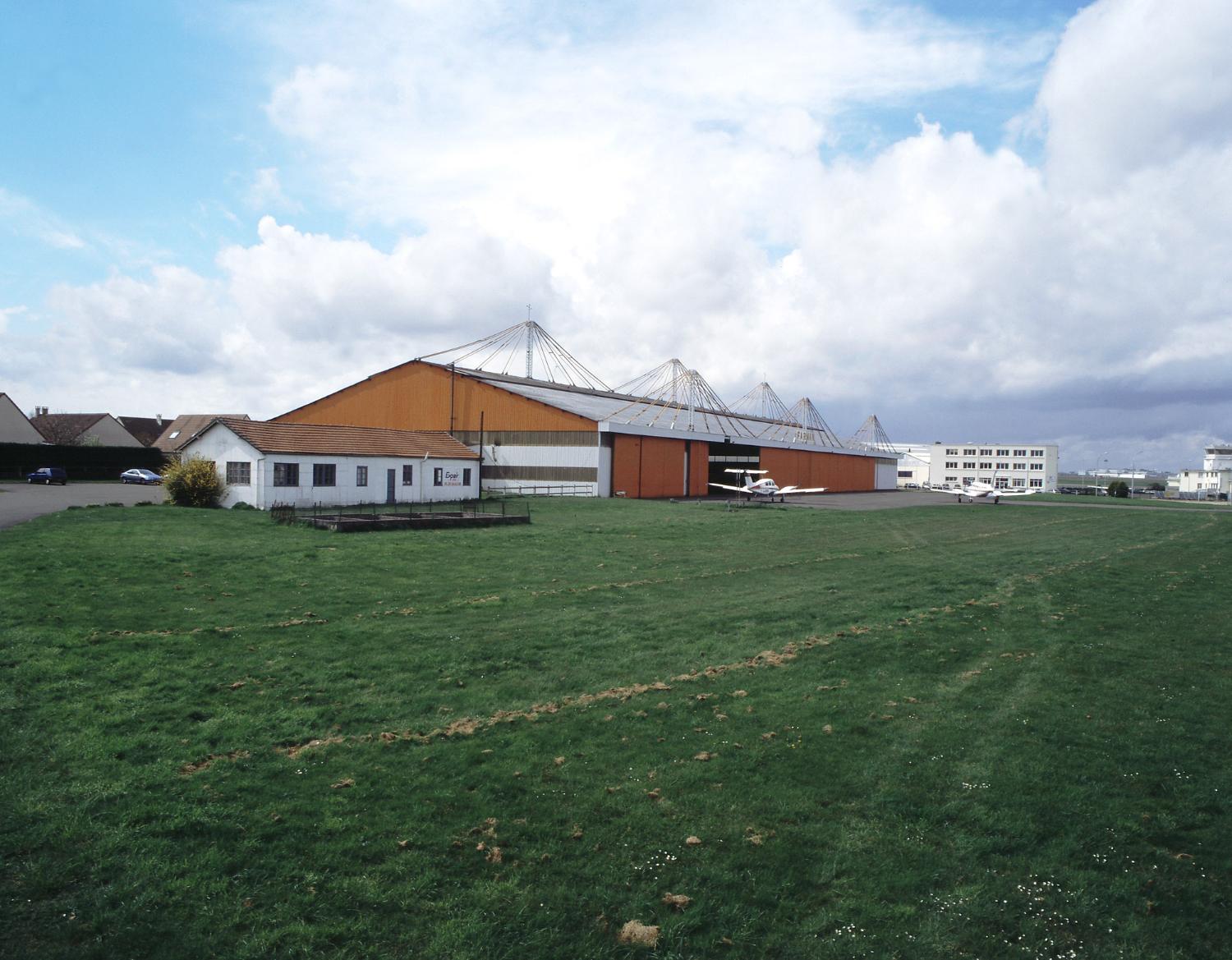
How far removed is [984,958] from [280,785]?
20.4 feet

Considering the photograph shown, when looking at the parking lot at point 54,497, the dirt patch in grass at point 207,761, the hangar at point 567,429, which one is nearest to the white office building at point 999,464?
the hangar at point 567,429

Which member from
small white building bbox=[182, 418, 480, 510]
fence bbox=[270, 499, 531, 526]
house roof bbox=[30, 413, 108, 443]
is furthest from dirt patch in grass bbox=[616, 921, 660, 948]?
house roof bbox=[30, 413, 108, 443]

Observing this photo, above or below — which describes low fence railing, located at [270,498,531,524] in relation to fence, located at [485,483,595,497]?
below

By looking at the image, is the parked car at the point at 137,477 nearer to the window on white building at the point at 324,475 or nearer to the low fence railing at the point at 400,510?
the window on white building at the point at 324,475

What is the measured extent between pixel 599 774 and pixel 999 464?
182 m

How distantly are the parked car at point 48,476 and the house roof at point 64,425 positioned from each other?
90.3ft

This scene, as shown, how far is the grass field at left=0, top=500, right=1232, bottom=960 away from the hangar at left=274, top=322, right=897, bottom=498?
38008 mm

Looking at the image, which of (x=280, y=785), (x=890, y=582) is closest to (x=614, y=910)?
(x=280, y=785)

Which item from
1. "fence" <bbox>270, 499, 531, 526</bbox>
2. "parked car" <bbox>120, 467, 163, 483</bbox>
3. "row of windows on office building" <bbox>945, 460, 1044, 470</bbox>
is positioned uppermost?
"row of windows on office building" <bbox>945, 460, 1044, 470</bbox>

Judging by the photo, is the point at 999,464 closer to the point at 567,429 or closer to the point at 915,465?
the point at 915,465

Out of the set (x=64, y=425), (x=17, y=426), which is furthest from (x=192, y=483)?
(x=64, y=425)

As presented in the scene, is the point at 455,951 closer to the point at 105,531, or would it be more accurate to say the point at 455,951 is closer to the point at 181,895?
the point at 181,895

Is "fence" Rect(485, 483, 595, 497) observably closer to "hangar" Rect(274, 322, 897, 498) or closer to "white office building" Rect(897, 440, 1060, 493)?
"hangar" Rect(274, 322, 897, 498)

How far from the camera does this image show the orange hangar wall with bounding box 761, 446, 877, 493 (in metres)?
77.2
